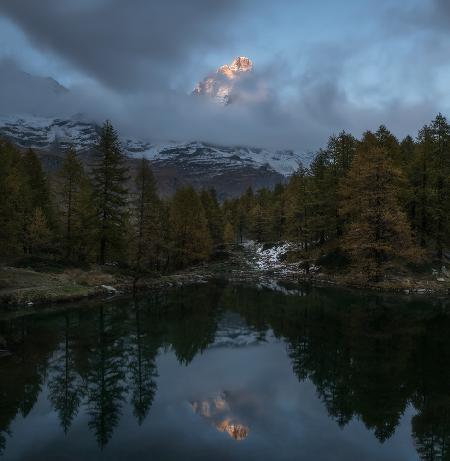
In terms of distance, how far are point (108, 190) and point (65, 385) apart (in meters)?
34.4

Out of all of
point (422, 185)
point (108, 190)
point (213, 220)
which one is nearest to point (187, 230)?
point (108, 190)

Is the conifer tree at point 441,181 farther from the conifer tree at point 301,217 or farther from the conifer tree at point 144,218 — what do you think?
the conifer tree at point 144,218

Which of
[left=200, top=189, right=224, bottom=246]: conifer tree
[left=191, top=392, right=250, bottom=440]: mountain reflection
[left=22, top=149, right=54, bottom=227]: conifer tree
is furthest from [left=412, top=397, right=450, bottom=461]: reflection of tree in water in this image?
[left=200, top=189, right=224, bottom=246]: conifer tree

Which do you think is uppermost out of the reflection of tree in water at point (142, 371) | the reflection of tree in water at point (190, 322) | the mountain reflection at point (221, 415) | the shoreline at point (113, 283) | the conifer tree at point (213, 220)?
the conifer tree at point (213, 220)

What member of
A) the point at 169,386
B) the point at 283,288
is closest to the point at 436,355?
the point at 169,386

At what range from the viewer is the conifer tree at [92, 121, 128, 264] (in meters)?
47.8

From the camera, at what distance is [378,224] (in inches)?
A: 1730

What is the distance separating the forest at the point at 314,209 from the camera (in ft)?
145

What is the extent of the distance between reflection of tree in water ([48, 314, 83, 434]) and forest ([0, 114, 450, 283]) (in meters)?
20.0

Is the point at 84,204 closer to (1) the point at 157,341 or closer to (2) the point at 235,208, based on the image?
(1) the point at 157,341

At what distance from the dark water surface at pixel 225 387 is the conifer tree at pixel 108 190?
1771cm

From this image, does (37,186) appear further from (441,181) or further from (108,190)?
(441,181)

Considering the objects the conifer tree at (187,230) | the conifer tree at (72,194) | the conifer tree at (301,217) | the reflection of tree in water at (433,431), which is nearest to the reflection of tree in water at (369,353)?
the reflection of tree in water at (433,431)

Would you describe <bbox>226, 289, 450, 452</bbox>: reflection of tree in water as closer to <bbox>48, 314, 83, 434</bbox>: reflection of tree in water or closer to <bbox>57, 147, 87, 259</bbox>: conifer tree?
<bbox>48, 314, 83, 434</bbox>: reflection of tree in water
